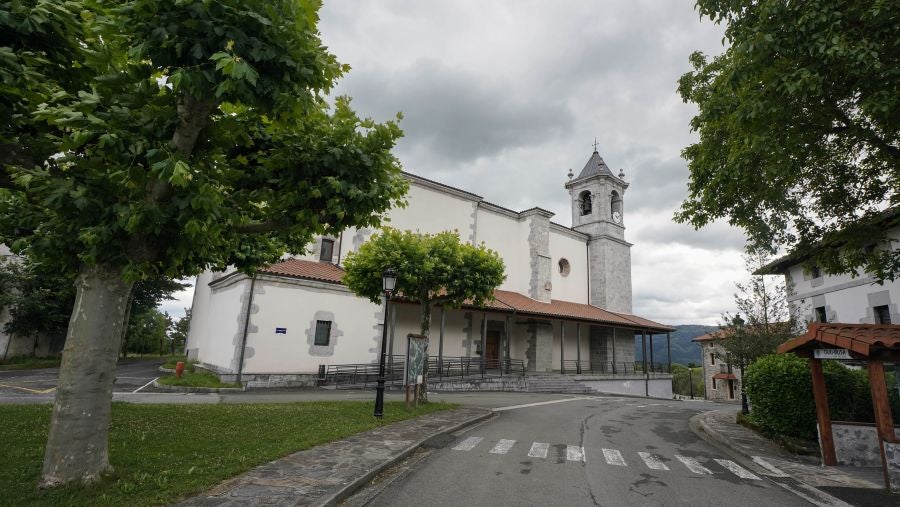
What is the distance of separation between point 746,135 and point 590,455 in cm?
641

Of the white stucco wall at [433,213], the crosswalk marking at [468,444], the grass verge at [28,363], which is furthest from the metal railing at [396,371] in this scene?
the grass verge at [28,363]

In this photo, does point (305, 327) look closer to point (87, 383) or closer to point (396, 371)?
point (396, 371)

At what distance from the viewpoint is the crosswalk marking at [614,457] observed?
763 centimetres

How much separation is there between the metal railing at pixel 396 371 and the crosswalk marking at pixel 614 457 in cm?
833

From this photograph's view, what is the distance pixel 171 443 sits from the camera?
22.0 feet

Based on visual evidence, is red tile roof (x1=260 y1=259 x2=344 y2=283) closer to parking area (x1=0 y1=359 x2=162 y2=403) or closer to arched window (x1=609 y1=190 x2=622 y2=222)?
parking area (x1=0 y1=359 x2=162 y2=403)

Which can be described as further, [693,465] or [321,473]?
[693,465]

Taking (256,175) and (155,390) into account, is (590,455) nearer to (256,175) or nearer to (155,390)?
(256,175)

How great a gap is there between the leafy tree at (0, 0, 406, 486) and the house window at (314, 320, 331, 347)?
13234mm

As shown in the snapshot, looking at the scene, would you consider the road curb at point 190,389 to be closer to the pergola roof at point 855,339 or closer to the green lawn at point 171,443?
the green lawn at point 171,443

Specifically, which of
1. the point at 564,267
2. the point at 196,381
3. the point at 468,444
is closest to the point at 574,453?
the point at 468,444

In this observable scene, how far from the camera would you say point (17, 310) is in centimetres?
2381

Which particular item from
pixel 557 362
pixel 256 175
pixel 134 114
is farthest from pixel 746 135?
pixel 557 362

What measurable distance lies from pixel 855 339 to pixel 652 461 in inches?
155
